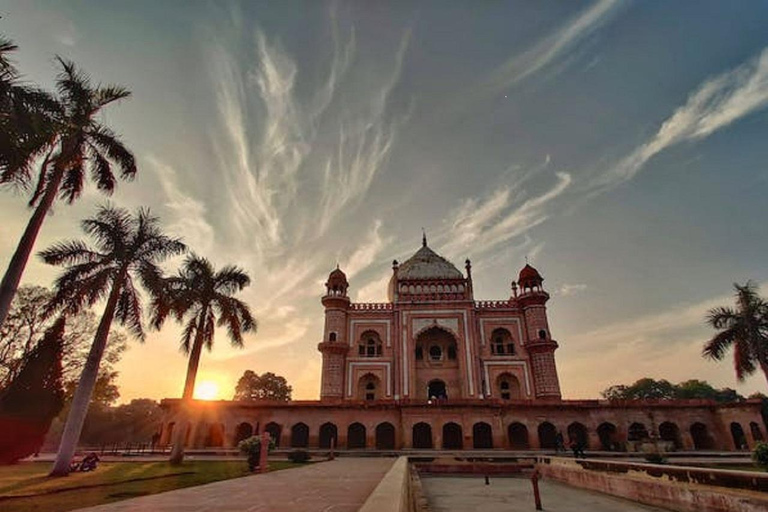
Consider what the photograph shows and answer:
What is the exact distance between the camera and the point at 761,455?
15680 millimetres

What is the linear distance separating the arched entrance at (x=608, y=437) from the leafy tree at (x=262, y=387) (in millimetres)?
39150

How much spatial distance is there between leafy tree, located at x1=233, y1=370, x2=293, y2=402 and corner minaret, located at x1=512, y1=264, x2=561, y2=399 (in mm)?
34123

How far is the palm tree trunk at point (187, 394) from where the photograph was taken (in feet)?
60.6

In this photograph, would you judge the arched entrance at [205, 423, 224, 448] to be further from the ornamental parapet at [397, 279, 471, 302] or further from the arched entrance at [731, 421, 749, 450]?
the arched entrance at [731, 421, 749, 450]

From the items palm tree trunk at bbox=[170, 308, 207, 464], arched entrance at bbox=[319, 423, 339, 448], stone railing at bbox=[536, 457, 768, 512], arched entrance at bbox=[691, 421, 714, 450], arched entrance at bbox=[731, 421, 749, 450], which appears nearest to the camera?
stone railing at bbox=[536, 457, 768, 512]

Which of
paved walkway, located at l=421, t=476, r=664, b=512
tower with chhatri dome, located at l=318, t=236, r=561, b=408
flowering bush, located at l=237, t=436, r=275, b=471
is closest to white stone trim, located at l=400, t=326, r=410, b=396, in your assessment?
tower with chhatri dome, located at l=318, t=236, r=561, b=408

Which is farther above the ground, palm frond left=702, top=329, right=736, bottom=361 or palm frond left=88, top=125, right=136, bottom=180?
palm frond left=88, top=125, right=136, bottom=180

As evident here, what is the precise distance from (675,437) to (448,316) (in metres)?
20.2

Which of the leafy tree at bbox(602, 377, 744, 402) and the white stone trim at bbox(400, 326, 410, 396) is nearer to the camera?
the white stone trim at bbox(400, 326, 410, 396)

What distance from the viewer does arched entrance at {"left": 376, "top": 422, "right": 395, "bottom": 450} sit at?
3300 centimetres

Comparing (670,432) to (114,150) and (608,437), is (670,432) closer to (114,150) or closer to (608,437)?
(608,437)

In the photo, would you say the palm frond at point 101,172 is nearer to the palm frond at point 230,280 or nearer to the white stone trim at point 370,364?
the palm frond at point 230,280

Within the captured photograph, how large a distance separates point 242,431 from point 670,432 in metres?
32.3

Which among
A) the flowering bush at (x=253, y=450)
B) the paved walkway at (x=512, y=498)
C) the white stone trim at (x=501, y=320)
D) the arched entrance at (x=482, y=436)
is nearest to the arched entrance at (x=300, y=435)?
the arched entrance at (x=482, y=436)
